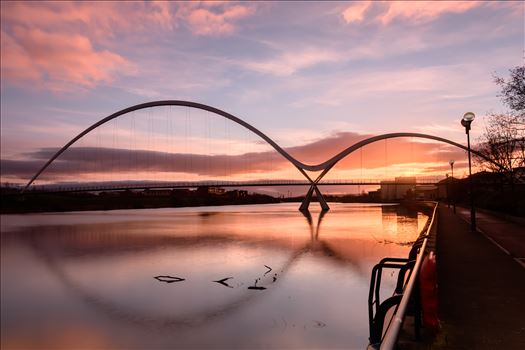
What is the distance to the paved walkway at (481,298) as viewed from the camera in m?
5.59

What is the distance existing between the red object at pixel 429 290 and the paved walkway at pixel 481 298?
220 millimetres

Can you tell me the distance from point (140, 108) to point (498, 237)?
71841mm

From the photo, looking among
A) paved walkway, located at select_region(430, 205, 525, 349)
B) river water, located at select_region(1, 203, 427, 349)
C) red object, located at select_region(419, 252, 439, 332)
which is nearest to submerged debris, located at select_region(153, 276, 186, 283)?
river water, located at select_region(1, 203, 427, 349)

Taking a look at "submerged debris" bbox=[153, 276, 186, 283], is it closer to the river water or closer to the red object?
the river water

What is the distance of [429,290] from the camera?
5441 mm

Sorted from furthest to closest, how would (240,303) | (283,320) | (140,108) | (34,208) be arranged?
(34,208) → (140,108) → (240,303) → (283,320)

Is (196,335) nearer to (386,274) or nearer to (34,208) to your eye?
(386,274)

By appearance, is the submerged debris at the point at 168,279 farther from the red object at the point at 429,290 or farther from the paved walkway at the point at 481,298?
the red object at the point at 429,290

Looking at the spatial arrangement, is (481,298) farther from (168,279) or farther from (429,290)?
(168,279)

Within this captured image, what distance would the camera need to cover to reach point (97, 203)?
142875 mm

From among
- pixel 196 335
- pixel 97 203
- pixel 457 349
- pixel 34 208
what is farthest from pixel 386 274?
pixel 97 203

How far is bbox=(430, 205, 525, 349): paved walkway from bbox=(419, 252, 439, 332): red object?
8.7 inches

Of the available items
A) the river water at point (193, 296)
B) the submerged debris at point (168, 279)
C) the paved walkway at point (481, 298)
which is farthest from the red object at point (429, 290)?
the submerged debris at point (168, 279)

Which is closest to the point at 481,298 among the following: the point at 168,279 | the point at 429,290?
the point at 429,290
